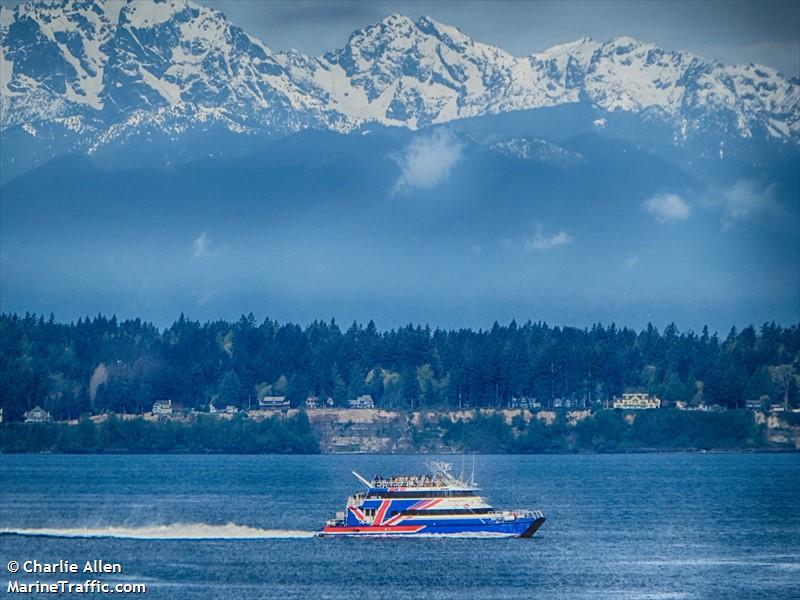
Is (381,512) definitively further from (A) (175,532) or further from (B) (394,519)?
(A) (175,532)

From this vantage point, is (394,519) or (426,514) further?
(394,519)

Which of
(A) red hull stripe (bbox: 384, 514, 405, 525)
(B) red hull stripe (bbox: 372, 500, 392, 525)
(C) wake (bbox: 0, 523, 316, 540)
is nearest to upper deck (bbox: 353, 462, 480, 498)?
(B) red hull stripe (bbox: 372, 500, 392, 525)

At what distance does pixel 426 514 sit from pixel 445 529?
2100 millimetres

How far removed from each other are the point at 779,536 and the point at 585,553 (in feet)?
82.7

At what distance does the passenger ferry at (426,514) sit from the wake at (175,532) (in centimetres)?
545

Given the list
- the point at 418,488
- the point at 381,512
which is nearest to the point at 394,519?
the point at 381,512

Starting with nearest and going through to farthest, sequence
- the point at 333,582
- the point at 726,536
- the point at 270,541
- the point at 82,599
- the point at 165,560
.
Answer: the point at 82,599 → the point at 333,582 → the point at 165,560 → the point at 270,541 → the point at 726,536

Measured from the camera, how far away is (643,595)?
403 ft

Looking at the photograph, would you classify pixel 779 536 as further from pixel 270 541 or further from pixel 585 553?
pixel 270 541

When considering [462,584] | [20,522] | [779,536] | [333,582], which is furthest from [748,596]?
[20,522]

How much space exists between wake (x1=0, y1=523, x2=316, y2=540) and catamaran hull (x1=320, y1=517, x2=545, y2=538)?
386 centimetres

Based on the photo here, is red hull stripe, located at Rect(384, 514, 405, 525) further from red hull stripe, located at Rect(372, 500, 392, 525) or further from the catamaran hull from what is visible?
red hull stripe, located at Rect(372, 500, 392, 525)

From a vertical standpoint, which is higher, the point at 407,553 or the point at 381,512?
the point at 381,512

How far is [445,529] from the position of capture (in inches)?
5935
